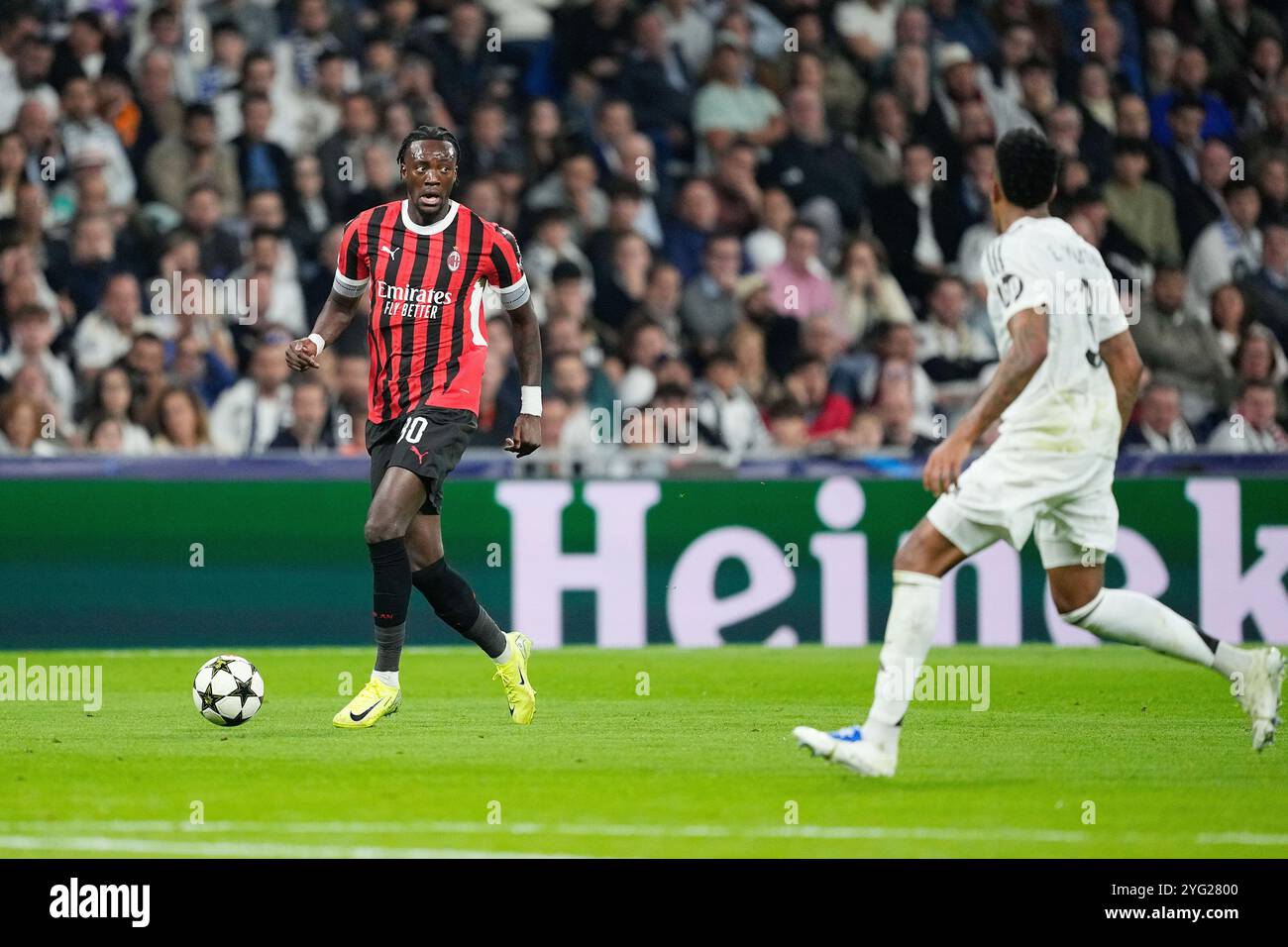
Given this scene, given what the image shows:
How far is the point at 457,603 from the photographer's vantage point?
8.43 metres

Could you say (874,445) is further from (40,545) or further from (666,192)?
(40,545)

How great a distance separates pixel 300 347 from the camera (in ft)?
26.8

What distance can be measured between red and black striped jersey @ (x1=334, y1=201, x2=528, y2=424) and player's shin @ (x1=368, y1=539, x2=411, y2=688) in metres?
0.64

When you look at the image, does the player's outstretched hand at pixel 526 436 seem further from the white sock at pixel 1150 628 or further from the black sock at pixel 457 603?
the white sock at pixel 1150 628

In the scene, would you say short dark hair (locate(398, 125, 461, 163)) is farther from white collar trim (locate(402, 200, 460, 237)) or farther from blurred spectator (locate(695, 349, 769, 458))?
blurred spectator (locate(695, 349, 769, 458))

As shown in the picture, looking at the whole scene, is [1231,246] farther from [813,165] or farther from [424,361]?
[424,361]

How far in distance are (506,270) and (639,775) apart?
2470 mm

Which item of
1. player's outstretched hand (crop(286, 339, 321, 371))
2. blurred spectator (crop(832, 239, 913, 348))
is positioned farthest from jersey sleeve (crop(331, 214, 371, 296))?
blurred spectator (crop(832, 239, 913, 348))

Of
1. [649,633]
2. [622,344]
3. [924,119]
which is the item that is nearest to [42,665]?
[649,633]

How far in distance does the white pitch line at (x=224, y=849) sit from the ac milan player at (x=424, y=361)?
7.91 feet

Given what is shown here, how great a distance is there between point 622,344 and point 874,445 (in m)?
2.09

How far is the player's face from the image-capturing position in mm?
8414

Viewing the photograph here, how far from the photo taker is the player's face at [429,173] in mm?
8414

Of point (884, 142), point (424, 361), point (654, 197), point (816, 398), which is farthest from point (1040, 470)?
point (884, 142)
